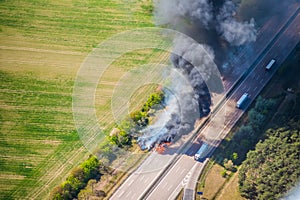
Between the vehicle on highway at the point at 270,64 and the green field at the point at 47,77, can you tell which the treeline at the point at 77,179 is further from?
the vehicle on highway at the point at 270,64

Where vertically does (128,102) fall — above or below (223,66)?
below

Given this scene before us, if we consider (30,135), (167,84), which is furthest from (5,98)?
(167,84)

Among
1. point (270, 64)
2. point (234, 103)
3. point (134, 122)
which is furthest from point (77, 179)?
point (270, 64)

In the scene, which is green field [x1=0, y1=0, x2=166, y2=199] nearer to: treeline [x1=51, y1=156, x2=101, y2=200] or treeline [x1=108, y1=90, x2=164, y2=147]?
treeline [x1=51, y1=156, x2=101, y2=200]

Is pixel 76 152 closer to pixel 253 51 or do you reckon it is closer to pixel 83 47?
pixel 83 47

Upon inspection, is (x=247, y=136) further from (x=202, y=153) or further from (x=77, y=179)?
(x=77, y=179)

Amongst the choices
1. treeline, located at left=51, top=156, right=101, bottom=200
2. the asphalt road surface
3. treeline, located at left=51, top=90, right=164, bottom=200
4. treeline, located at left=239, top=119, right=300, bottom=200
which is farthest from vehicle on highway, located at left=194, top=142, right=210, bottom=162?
treeline, located at left=51, top=156, right=101, bottom=200
